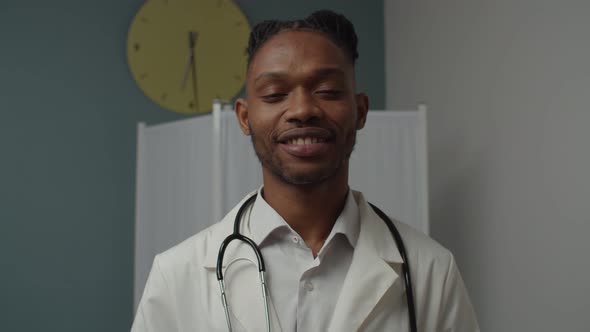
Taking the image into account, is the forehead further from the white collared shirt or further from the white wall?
the white wall

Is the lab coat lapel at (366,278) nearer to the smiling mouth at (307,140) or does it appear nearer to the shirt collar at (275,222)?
the shirt collar at (275,222)

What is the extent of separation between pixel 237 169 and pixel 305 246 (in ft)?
2.86

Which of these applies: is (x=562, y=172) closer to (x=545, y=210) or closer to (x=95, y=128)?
(x=545, y=210)

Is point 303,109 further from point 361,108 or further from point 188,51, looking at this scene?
point 188,51

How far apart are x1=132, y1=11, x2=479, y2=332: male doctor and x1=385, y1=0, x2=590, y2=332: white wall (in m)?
0.57

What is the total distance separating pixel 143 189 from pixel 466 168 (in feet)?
4.01

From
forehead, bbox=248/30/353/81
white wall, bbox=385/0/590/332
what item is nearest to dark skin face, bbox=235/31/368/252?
forehead, bbox=248/30/353/81

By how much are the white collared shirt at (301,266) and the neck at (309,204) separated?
0.06 feet


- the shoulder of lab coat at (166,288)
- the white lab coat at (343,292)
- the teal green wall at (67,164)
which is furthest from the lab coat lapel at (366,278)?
the teal green wall at (67,164)

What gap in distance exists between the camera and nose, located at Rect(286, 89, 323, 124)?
0.91 metres

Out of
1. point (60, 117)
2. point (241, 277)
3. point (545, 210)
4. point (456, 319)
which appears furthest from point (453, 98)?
point (60, 117)

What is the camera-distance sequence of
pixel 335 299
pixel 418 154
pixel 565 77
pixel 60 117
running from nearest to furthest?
pixel 335 299
pixel 565 77
pixel 418 154
pixel 60 117

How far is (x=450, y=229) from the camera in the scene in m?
2.08

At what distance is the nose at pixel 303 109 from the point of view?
91 centimetres
